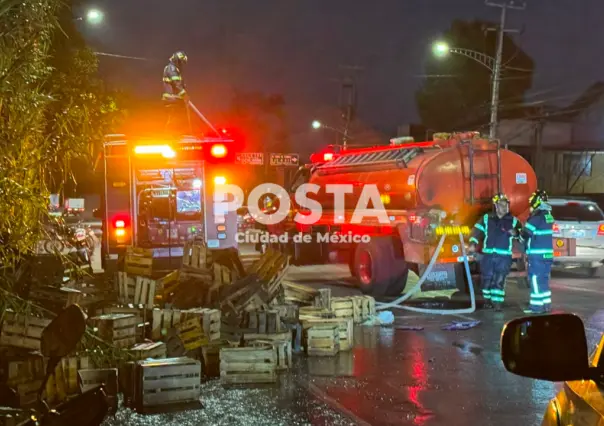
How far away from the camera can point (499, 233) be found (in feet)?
32.4

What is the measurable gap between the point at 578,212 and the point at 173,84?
8.49m

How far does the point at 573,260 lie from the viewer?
12.7 metres

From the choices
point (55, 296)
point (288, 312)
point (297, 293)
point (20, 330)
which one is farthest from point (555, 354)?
point (297, 293)

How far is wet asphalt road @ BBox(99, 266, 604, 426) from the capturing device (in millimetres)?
5297

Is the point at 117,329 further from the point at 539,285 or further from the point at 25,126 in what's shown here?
the point at 539,285

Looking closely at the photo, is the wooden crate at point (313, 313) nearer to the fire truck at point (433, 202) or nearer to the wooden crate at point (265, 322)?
the wooden crate at point (265, 322)

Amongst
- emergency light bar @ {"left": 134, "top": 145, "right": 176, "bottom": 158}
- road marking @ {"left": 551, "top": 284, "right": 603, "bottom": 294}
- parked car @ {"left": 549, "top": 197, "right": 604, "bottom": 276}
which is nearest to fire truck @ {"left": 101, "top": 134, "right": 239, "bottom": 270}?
emergency light bar @ {"left": 134, "top": 145, "right": 176, "bottom": 158}

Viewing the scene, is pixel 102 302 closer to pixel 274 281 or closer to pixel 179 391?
pixel 274 281

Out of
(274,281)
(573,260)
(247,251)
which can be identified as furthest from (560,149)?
(274,281)

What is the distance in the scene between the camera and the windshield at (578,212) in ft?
43.8

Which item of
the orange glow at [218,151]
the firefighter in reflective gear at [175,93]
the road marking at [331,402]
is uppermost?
the firefighter in reflective gear at [175,93]

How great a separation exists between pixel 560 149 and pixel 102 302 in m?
28.8

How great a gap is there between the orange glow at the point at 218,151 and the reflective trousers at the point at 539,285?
4885 millimetres

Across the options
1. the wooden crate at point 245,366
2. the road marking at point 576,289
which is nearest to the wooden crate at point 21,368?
the wooden crate at point 245,366
